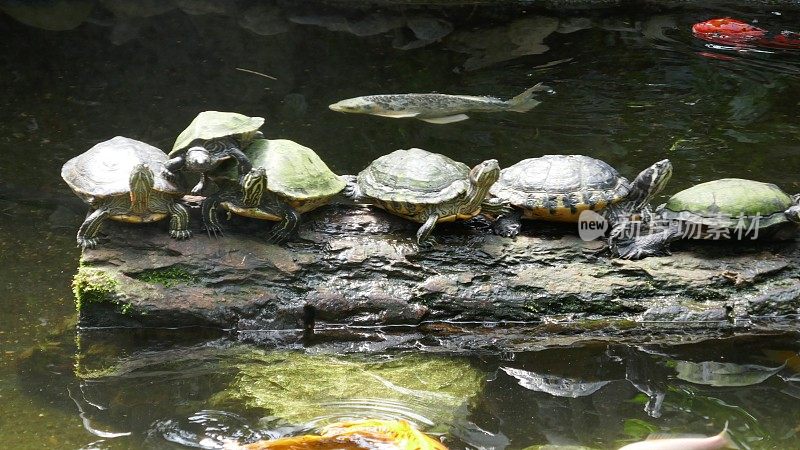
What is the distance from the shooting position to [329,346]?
497cm

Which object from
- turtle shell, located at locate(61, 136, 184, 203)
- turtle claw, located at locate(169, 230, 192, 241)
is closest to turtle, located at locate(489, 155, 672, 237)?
turtle claw, located at locate(169, 230, 192, 241)

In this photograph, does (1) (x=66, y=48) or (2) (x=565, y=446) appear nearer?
(2) (x=565, y=446)

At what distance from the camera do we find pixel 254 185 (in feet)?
16.0

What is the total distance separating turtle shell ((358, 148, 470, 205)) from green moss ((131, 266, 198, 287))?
1244mm

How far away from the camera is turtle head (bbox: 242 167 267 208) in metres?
4.88

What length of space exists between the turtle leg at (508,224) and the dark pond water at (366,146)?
83 centimetres

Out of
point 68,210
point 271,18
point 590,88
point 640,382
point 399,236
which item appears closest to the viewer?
point 640,382

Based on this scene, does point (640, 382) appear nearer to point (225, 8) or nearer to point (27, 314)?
point (27, 314)

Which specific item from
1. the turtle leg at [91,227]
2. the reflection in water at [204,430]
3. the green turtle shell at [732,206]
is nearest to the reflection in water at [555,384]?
the green turtle shell at [732,206]

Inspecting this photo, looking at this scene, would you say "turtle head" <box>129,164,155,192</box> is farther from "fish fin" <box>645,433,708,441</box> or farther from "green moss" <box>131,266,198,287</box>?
"fish fin" <box>645,433,708,441</box>

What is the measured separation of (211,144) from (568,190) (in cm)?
228

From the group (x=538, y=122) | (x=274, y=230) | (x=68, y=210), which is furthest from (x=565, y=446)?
(x=538, y=122)

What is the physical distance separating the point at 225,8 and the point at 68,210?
7205 mm

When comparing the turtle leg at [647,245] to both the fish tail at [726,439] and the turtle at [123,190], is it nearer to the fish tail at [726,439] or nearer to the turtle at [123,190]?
the fish tail at [726,439]
